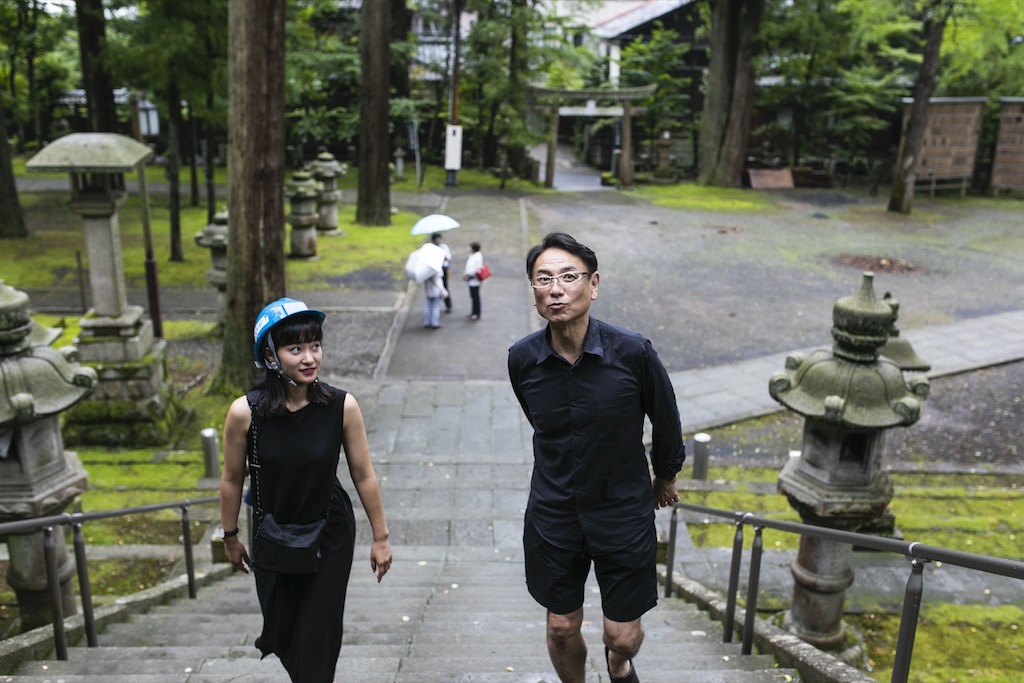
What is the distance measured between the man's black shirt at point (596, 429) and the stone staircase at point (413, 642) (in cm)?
100

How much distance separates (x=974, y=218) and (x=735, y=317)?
12.1 m

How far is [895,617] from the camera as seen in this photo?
6.31m

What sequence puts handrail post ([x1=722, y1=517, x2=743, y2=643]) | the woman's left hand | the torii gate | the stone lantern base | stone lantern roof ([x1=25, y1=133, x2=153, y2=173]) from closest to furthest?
the woman's left hand → handrail post ([x1=722, y1=517, x2=743, y2=643]) → stone lantern roof ([x1=25, y1=133, x2=153, y2=173]) → the stone lantern base → the torii gate

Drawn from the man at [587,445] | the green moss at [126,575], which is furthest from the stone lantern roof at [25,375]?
the man at [587,445]

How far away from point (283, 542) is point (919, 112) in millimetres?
22644

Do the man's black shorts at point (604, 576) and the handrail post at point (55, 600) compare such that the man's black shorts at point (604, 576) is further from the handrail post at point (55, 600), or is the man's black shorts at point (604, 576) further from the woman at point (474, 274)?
the woman at point (474, 274)

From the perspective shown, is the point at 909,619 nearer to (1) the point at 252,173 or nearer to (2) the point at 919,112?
(1) the point at 252,173

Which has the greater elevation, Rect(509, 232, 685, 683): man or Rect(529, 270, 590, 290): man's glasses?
Rect(529, 270, 590, 290): man's glasses

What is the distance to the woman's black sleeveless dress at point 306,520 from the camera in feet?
10.6

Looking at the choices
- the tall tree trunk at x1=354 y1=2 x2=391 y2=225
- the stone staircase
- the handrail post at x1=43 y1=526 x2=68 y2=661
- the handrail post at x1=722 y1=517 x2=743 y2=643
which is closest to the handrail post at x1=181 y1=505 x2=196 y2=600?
the stone staircase

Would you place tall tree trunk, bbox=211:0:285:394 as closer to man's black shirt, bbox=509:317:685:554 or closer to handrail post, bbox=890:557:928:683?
man's black shirt, bbox=509:317:685:554

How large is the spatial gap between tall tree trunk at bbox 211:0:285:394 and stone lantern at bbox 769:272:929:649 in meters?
6.55

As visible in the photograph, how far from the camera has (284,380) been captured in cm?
323

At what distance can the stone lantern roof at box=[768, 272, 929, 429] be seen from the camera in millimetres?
5367
